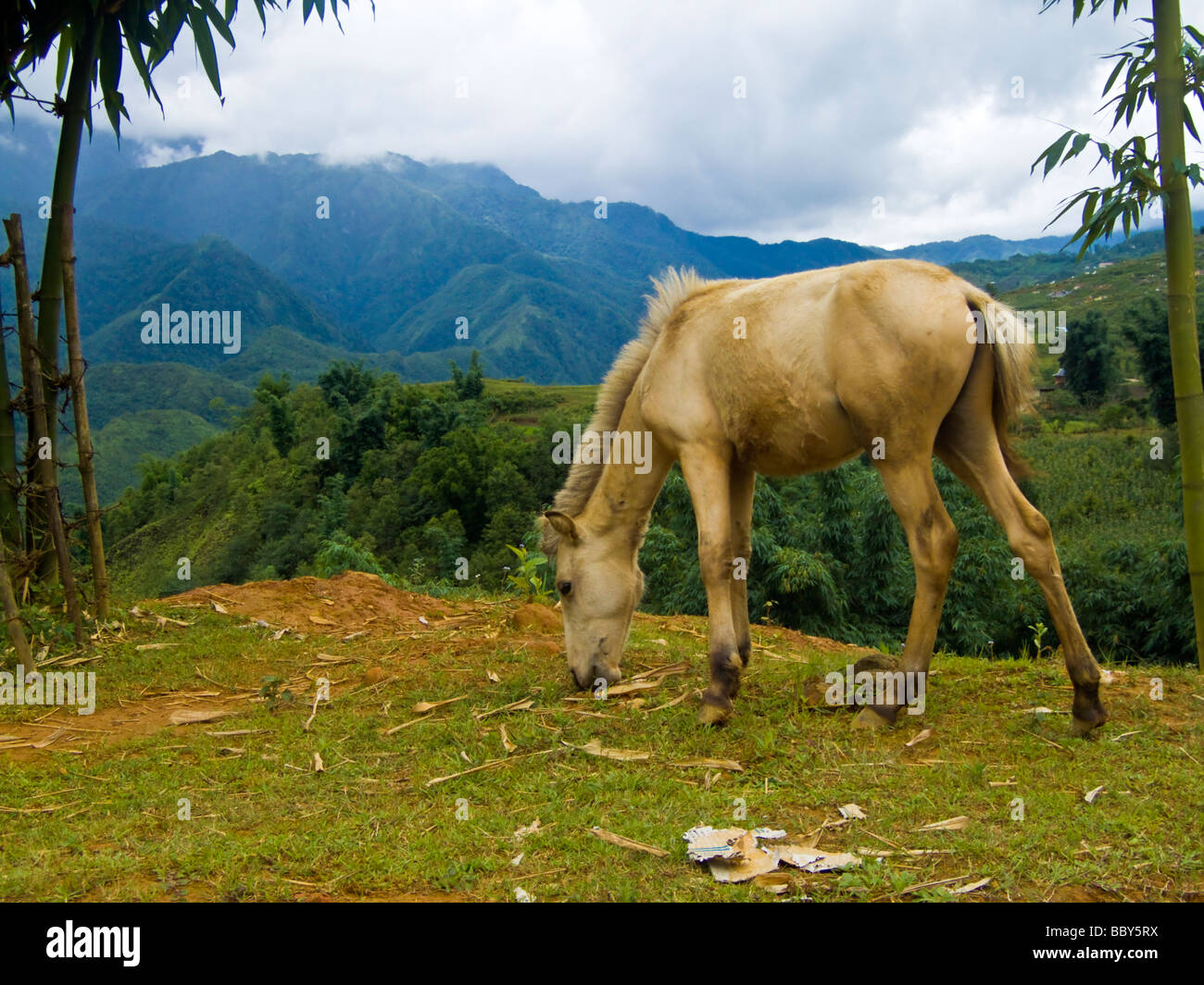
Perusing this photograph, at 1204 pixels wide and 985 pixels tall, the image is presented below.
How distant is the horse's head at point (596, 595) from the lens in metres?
6.34

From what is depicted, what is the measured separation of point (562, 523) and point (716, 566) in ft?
4.07

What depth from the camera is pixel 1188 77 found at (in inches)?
247

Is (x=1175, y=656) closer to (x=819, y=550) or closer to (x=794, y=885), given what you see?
(x=819, y=550)

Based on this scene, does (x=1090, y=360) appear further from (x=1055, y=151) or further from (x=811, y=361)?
(x=811, y=361)

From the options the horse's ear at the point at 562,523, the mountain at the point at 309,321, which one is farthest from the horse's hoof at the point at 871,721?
the mountain at the point at 309,321

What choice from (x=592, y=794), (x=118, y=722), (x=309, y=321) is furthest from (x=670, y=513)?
(x=309, y=321)

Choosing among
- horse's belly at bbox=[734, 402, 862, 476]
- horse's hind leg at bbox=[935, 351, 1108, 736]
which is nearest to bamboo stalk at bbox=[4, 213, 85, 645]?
horse's belly at bbox=[734, 402, 862, 476]

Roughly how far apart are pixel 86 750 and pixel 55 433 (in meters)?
3.88

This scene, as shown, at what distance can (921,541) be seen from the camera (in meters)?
5.17

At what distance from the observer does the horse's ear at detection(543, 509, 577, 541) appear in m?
6.24

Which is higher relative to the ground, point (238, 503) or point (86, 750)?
point (238, 503)

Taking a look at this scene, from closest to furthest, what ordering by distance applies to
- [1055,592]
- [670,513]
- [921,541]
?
[1055,592] < [921,541] < [670,513]

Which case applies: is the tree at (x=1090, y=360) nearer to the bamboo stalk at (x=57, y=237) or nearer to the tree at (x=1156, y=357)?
the tree at (x=1156, y=357)

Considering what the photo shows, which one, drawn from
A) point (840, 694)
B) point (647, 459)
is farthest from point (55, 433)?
point (840, 694)
